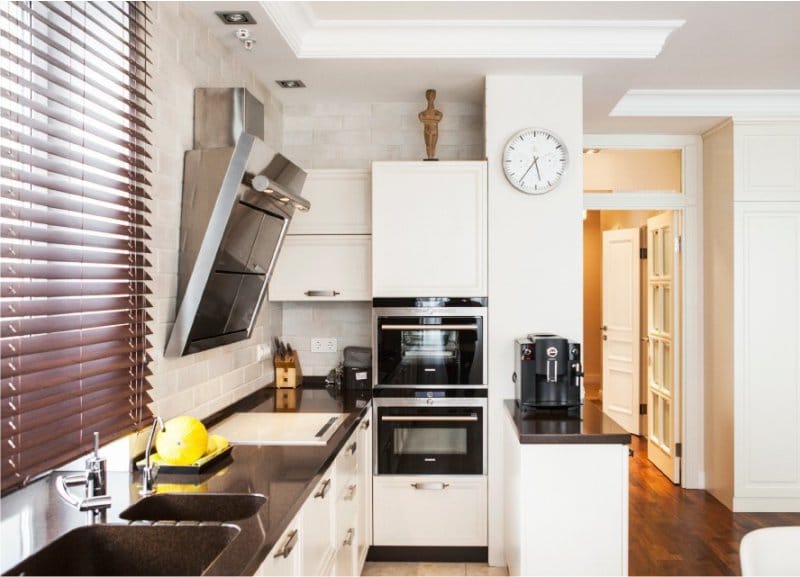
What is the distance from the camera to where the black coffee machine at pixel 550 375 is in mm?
3162

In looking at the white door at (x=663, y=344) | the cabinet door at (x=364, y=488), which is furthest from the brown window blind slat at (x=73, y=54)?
the white door at (x=663, y=344)

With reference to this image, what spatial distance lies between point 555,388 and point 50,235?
7.55 ft

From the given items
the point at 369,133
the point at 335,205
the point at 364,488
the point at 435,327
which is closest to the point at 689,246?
the point at 435,327

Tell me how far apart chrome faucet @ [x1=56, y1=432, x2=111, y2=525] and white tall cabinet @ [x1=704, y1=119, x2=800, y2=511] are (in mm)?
3949

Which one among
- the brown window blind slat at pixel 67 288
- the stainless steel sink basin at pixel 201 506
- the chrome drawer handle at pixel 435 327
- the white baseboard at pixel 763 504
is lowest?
the white baseboard at pixel 763 504

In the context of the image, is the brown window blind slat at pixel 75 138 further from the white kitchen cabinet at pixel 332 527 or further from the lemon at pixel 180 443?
the white kitchen cabinet at pixel 332 527

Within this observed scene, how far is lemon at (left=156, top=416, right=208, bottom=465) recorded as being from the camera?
200cm

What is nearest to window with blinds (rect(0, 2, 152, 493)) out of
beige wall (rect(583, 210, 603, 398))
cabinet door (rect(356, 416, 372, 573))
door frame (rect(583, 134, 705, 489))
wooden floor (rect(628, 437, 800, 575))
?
cabinet door (rect(356, 416, 372, 573))

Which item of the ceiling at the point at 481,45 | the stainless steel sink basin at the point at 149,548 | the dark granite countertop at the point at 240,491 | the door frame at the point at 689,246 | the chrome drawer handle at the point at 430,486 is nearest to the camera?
the dark granite countertop at the point at 240,491

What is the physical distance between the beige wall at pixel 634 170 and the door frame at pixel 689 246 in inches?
2.8

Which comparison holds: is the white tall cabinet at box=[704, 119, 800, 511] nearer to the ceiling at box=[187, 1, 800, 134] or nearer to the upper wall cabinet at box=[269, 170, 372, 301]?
the ceiling at box=[187, 1, 800, 134]

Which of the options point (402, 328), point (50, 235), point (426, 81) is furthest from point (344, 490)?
point (426, 81)

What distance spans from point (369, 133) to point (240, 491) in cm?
268

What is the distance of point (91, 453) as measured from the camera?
6.35ft
